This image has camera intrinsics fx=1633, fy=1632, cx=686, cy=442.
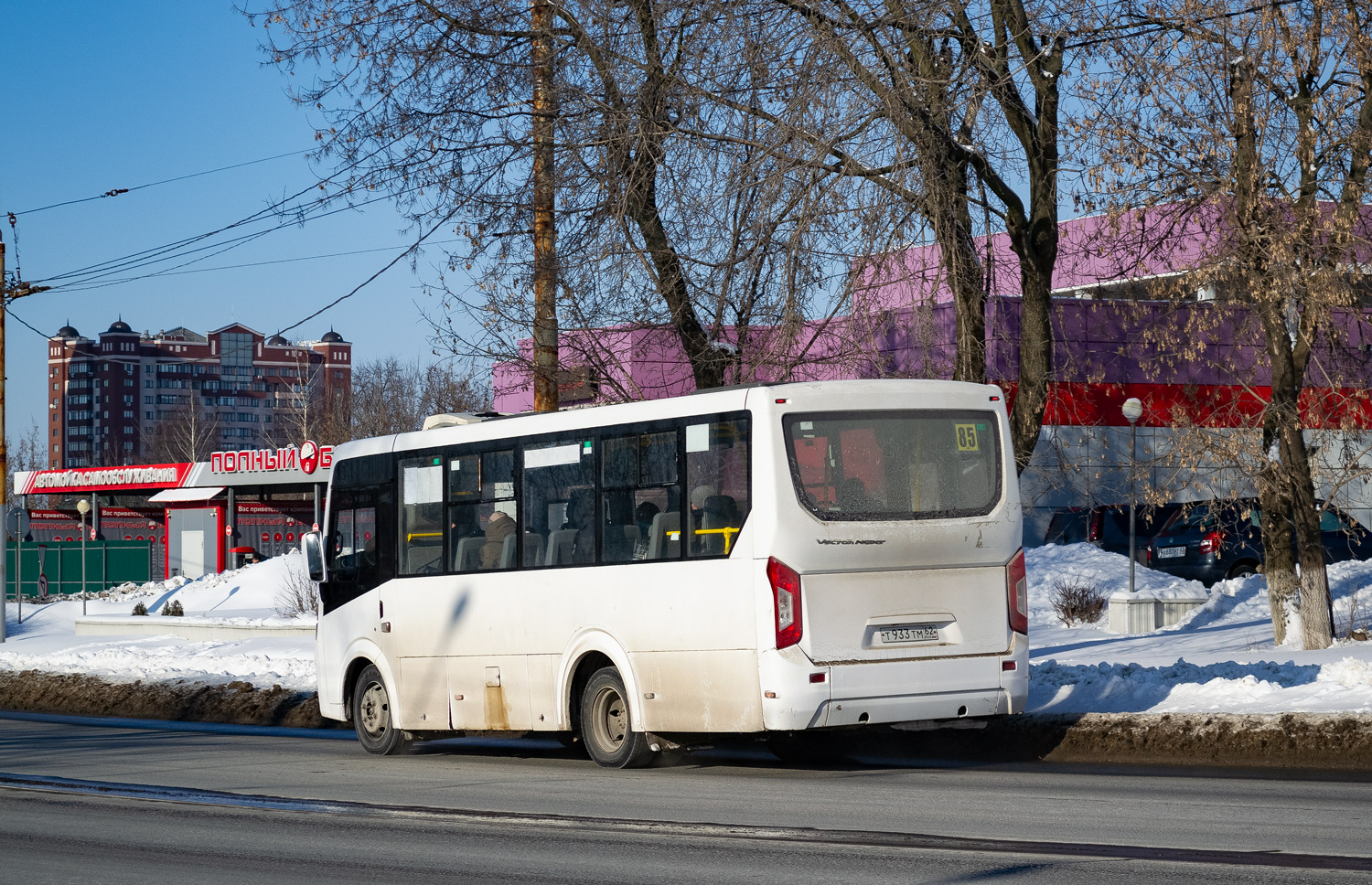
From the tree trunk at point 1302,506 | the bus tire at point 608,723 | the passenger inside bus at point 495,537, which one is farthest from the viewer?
the tree trunk at point 1302,506

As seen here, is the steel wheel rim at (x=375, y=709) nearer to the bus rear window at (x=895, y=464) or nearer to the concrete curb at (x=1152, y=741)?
the concrete curb at (x=1152, y=741)

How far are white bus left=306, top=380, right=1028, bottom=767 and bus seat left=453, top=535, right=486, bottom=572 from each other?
0.07ft

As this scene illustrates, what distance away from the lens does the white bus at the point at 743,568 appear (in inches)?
436

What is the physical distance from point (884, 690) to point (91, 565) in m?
51.0

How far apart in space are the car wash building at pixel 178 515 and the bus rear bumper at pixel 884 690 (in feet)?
135

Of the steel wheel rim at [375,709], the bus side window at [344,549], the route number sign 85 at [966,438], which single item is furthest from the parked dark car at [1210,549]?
the route number sign 85 at [966,438]

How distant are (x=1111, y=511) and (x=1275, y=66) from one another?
18248 millimetres

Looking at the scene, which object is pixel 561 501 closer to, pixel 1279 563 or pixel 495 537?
pixel 495 537

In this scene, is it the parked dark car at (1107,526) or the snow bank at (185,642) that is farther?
the parked dark car at (1107,526)

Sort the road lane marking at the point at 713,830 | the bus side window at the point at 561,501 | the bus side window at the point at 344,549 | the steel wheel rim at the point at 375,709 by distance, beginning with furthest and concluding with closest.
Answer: the bus side window at the point at 344,549, the steel wheel rim at the point at 375,709, the bus side window at the point at 561,501, the road lane marking at the point at 713,830

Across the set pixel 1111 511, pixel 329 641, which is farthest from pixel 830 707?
pixel 1111 511

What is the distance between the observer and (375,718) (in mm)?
15094

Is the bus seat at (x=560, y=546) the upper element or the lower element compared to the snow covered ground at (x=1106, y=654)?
upper

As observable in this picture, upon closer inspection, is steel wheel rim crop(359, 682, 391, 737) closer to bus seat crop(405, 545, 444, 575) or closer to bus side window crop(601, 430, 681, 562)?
bus seat crop(405, 545, 444, 575)
